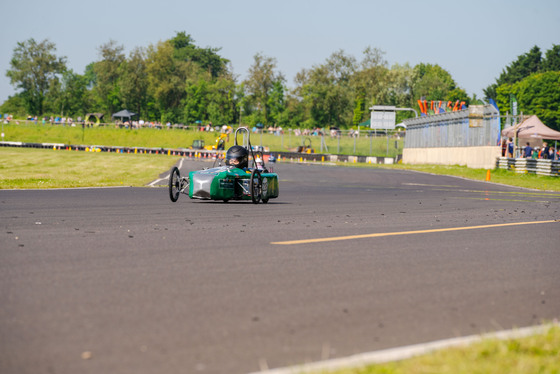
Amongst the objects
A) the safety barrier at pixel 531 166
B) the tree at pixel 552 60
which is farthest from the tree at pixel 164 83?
the safety barrier at pixel 531 166

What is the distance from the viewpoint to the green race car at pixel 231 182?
50.7 ft

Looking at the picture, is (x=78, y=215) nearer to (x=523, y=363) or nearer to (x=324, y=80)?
(x=523, y=363)

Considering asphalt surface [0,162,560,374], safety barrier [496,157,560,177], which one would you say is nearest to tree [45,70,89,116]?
safety barrier [496,157,560,177]

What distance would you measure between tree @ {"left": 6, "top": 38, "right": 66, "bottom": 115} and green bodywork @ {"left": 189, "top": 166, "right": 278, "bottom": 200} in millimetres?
118762

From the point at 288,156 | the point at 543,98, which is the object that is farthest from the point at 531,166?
the point at 543,98

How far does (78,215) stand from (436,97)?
10995 centimetres

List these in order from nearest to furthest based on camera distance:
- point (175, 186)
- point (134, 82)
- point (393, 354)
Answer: point (393, 354)
point (175, 186)
point (134, 82)

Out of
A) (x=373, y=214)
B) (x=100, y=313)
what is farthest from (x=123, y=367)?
(x=373, y=214)

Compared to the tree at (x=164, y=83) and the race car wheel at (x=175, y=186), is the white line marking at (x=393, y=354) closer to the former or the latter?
the race car wheel at (x=175, y=186)

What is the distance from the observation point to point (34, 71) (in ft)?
415

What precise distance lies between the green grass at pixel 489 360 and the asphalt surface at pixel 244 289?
0.38 metres

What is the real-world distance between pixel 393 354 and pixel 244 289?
79.1 inches

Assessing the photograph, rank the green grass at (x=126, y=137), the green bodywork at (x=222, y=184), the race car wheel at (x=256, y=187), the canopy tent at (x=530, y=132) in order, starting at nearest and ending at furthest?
the green bodywork at (x=222, y=184) < the race car wheel at (x=256, y=187) < the canopy tent at (x=530, y=132) < the green grass at (x=126, y=137)

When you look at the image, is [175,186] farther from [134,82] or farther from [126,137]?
[134,82]
